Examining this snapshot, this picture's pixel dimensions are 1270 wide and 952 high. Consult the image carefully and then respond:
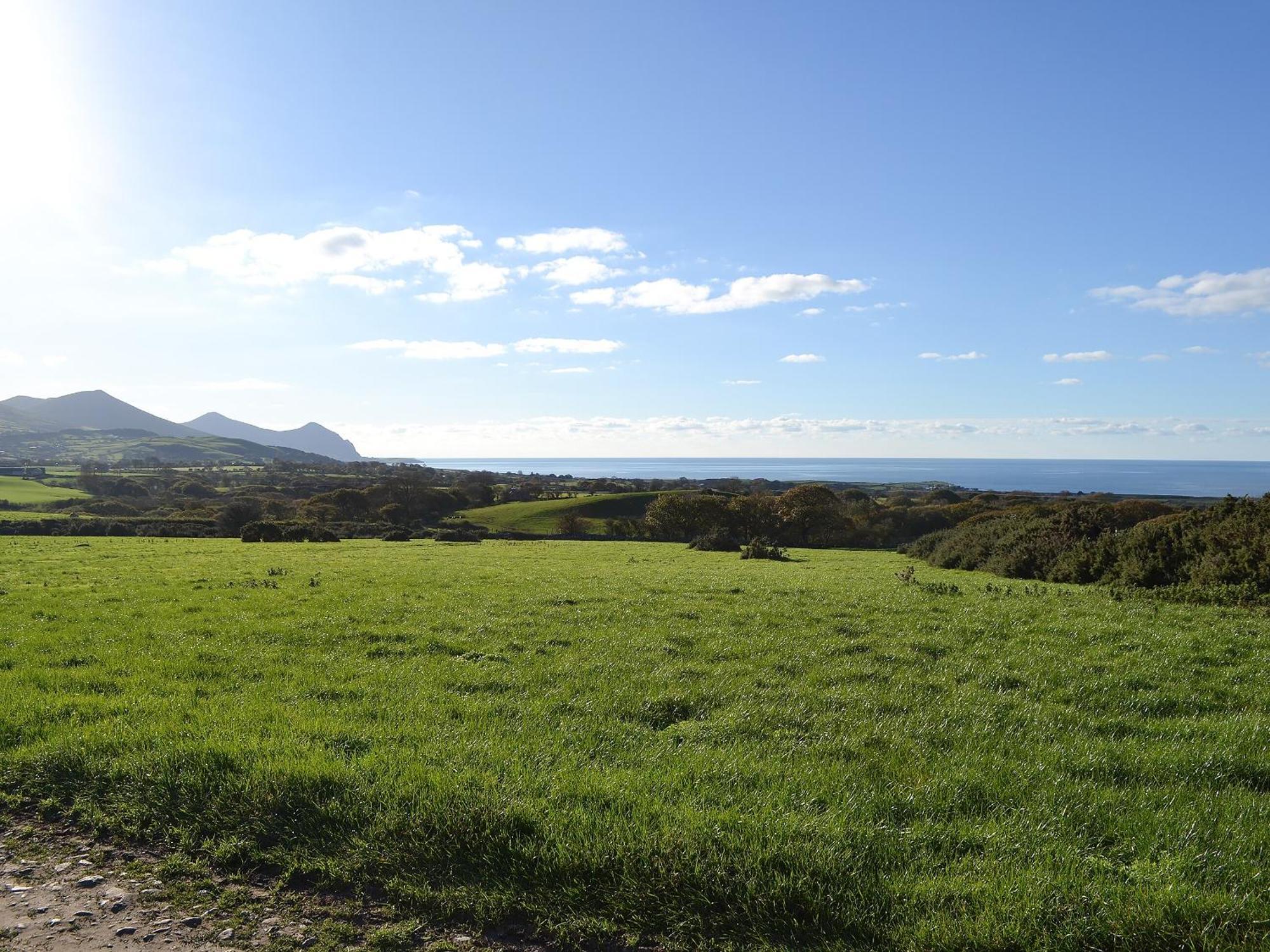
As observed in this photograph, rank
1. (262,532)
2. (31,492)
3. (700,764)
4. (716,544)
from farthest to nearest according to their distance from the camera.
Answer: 1. (31,492)
2. (716,544)
3. (262,532)
4. (700,764)

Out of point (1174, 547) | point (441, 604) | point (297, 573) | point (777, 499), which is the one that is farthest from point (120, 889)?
point (777, 499)

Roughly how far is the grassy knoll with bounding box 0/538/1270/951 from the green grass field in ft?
366

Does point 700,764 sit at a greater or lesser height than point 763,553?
greater

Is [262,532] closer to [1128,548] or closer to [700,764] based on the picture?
[700,764]

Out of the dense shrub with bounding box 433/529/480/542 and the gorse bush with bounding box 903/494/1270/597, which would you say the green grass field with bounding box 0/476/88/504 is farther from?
the gorse bush with bounding box 903/494/1270/597

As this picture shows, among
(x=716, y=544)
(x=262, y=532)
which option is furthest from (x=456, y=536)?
(x=716, y=544)

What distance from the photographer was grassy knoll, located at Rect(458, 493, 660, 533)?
85062 mm

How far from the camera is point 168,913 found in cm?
532

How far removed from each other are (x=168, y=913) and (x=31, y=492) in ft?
460

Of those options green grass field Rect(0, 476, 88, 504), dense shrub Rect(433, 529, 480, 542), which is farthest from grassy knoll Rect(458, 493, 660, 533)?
green grass field Rect(0, 476, 88, 504)

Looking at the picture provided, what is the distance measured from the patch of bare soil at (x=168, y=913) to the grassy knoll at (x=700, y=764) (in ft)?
0.96

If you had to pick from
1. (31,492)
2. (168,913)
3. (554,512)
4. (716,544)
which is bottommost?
(31,492)

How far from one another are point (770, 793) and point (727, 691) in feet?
12.1

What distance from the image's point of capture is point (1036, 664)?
12.0m
